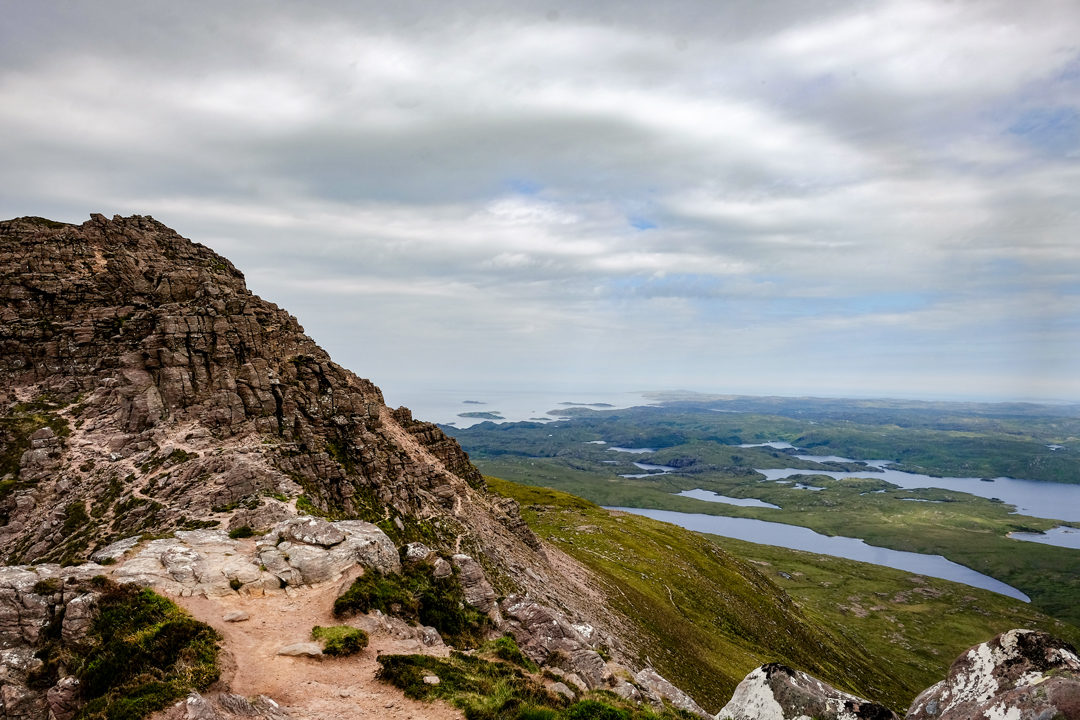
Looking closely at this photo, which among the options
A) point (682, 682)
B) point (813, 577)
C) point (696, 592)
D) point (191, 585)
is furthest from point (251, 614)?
point (813, 577)

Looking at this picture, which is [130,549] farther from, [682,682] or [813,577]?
[813,577]

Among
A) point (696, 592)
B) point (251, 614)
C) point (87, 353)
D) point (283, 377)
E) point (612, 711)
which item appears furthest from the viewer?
point (696, 592)

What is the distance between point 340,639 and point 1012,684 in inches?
977

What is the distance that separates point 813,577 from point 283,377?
669 ft

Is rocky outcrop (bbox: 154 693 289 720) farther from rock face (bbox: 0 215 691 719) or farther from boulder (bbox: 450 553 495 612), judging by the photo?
boulder (bbox: 450 553 495 612)

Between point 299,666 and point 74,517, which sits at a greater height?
point 74,517

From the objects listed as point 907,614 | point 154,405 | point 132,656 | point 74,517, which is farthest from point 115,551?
point 907,614

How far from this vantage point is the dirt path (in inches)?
791

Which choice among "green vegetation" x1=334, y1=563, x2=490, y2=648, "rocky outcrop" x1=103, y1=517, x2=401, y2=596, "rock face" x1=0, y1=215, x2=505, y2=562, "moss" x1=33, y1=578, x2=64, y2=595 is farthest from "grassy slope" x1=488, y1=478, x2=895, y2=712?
"moss" x1=33, y1=578, x2=64, y2=595

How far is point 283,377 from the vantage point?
54.3m

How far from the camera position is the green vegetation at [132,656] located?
18.2 metres

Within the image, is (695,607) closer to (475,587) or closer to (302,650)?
(475,587)

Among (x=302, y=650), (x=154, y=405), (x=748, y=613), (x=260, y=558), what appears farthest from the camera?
(x=748, y=613)

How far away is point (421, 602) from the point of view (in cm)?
3033
